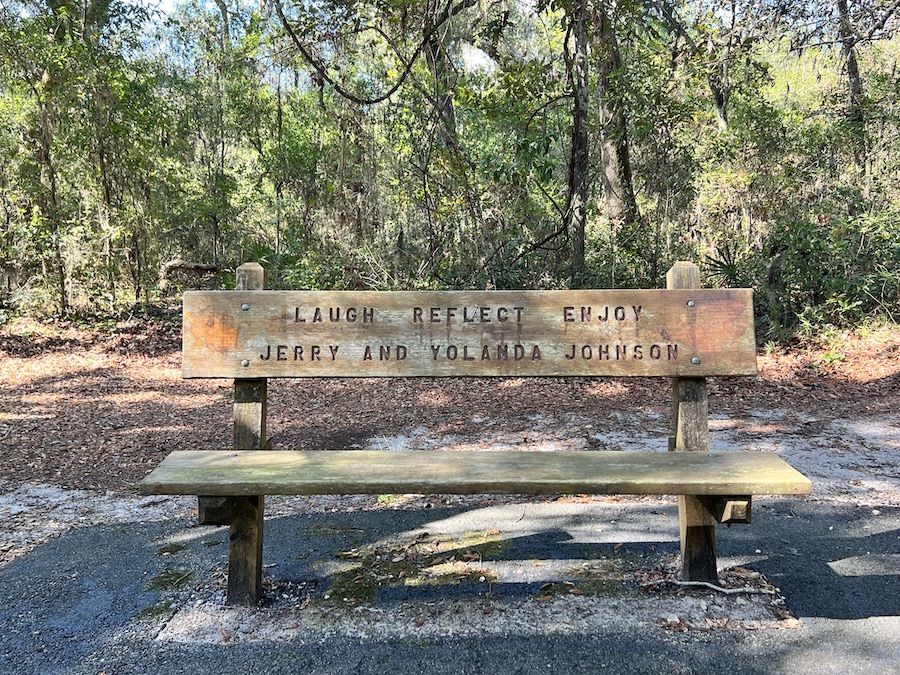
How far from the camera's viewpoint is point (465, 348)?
9.28ft

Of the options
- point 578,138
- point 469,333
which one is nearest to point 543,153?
point 578,138

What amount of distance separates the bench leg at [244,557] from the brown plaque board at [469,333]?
1.91 feet

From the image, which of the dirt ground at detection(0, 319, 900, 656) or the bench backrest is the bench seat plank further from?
the dirt ground at detection(0, 319, 900, 656)

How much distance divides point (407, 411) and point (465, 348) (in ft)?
14.1

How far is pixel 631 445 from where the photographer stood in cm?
531

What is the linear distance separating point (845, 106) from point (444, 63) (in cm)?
684

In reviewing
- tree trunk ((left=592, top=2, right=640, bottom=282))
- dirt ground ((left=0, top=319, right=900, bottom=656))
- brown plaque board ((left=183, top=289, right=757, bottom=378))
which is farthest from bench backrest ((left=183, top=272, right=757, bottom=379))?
tree trunk ((left=592, top=2, right=640, bottom=282))

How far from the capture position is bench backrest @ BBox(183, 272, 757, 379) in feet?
9.04

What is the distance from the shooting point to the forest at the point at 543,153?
8.30 meters

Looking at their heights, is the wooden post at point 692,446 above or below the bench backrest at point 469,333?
below

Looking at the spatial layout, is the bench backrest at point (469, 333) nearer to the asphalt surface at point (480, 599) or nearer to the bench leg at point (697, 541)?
the bench leg at point (697, 541)

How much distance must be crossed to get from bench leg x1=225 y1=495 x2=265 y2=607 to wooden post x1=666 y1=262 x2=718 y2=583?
1.79 metres

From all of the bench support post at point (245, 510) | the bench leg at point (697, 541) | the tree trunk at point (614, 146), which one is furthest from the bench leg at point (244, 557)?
the tree trunk at point (614, 146)

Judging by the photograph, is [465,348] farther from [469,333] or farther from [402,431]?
[402,431]
